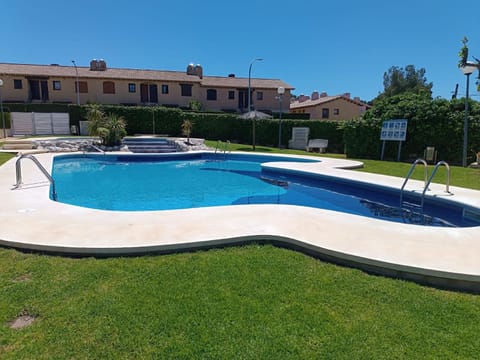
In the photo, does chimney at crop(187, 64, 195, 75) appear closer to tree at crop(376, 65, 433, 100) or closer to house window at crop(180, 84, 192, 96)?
house window at crop(180, 84, 192, 96)

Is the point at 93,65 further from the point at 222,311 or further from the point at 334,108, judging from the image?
the point at 222,311

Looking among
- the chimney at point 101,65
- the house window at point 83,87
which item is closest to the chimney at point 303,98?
the chimney at point 101,65

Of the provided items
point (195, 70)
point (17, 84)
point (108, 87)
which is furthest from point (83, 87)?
point (195, 70)

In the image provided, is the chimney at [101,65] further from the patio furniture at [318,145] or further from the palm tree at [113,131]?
the patio furniture at [318,145]

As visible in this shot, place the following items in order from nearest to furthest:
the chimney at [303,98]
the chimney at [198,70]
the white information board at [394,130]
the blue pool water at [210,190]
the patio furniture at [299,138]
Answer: the blue pool water at [210,190] → the white information board at [394,130] → the patio furniture at [299,138] → the chimney at [198,70] → the chimney at [303,98]

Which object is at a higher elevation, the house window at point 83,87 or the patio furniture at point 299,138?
the house window at point 83,87

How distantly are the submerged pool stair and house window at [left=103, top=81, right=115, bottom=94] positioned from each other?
47.6 ft

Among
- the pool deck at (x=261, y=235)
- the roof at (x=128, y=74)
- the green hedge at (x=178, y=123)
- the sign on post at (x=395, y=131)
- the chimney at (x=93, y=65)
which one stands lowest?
the pool deck at (x=261, y=235)

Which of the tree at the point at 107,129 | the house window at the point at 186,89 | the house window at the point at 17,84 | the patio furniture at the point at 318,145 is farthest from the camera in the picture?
the house window at the point at 186,89

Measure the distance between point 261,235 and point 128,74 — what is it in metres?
33.6

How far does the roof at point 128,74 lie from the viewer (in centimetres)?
3097

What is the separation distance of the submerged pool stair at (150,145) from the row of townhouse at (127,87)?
13818mm

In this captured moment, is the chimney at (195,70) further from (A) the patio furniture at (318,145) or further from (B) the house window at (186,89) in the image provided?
(A) the patio furniture at (318,145)

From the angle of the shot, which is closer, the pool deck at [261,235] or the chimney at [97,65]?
the pool deck at [261,235]
